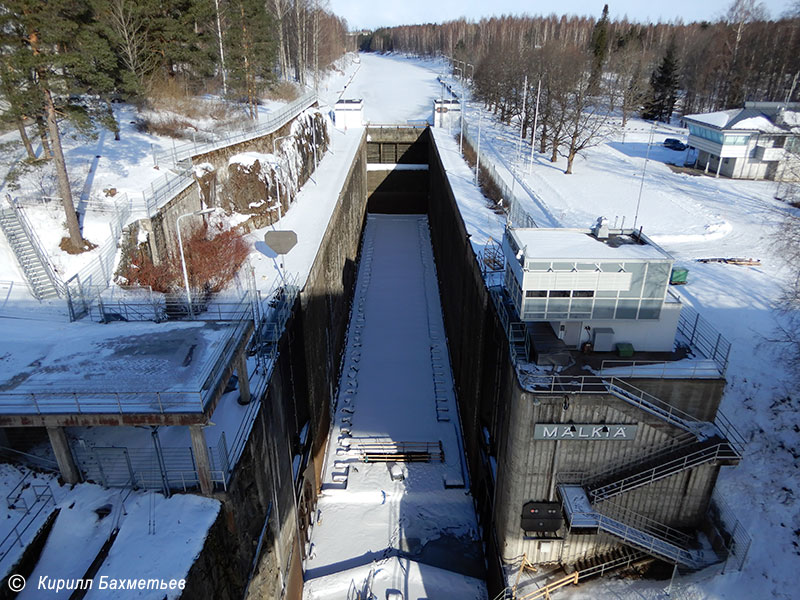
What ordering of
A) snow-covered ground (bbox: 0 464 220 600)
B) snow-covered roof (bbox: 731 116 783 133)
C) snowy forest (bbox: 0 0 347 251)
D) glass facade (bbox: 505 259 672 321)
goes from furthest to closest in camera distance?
snow-covered roof (bbox: 731 116 783 133) → snowy forest (bbox: 0 0 347 251) → glass facade (bbox: 505 259 672 321) → snow-covered ground (bbox: 0 464 220 600)

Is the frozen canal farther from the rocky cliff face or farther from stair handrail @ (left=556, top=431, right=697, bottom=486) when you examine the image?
the rocky cliff face

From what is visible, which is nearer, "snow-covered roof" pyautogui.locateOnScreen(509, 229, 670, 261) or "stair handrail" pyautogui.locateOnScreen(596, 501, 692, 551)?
"snow-covered roof" pyautogui.locateOnScreen(509, 229, 670, 261)

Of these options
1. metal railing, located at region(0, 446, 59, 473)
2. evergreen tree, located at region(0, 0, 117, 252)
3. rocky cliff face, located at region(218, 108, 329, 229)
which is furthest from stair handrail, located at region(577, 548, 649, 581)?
rocky cliff face, located at region(218, 108, 329, 229)

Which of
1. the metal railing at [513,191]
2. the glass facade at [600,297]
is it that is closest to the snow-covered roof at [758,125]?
the metal railing at [513,191]

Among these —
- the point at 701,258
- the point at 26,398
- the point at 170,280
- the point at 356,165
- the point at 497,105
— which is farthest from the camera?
the point at 497,105

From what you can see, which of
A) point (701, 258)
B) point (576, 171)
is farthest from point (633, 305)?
point (576, 171)

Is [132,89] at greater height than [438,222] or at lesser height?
greater

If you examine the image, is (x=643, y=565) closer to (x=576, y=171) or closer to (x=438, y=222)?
(x=438, y=222)
